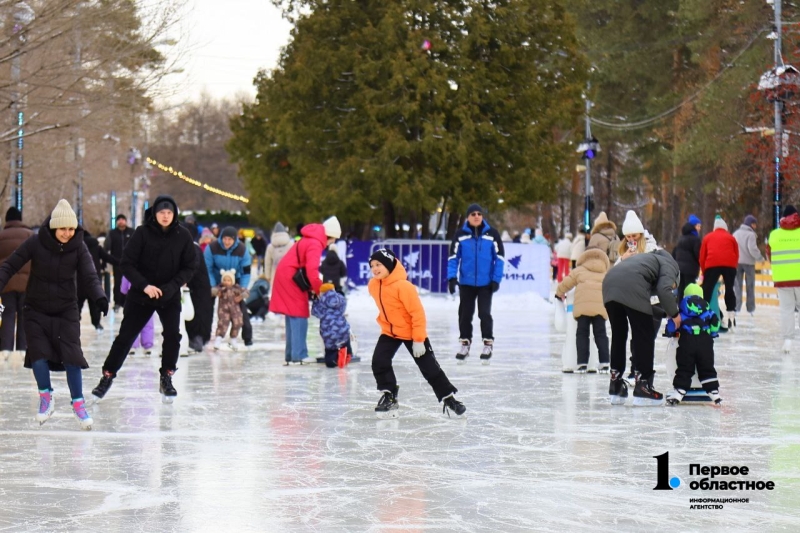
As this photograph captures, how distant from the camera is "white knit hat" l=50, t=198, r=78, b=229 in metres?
9.47

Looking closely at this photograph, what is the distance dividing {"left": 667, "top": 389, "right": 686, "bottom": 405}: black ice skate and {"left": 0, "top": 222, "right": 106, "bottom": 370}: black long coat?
182 inches

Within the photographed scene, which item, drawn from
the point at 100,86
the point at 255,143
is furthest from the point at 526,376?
the point at 255,143

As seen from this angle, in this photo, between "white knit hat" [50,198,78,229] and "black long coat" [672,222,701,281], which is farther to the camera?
"black long coat" [672,222,701,281]

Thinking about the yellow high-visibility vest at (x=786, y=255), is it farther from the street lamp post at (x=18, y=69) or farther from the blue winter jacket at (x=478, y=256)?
the street lamp post at (x=18, y=69)

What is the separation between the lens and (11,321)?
14.6 meters

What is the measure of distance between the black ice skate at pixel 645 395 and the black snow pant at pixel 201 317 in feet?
19.2

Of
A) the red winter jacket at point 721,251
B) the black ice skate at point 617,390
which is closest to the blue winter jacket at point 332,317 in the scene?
the black ice skate at point 617,390

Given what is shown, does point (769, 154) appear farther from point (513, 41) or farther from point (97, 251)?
point (97, 251)

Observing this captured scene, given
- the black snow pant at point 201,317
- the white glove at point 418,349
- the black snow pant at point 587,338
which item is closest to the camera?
the white glove at point 418,349

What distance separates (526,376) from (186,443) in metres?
5.33

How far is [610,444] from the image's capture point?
345 inches

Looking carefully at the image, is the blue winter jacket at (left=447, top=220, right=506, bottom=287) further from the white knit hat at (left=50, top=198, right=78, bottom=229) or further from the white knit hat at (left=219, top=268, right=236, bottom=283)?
the white knit hat at (left=50, top=198, right=78, bottom=229)

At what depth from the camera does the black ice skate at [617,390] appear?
10938 millimetres

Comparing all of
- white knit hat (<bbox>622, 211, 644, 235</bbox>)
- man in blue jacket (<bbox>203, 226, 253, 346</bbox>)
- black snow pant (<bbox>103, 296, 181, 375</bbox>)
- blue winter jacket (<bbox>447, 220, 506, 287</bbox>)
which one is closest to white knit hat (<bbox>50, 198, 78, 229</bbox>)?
black snow pant (<bbox>103, 296, 181, 375</bbox>)
